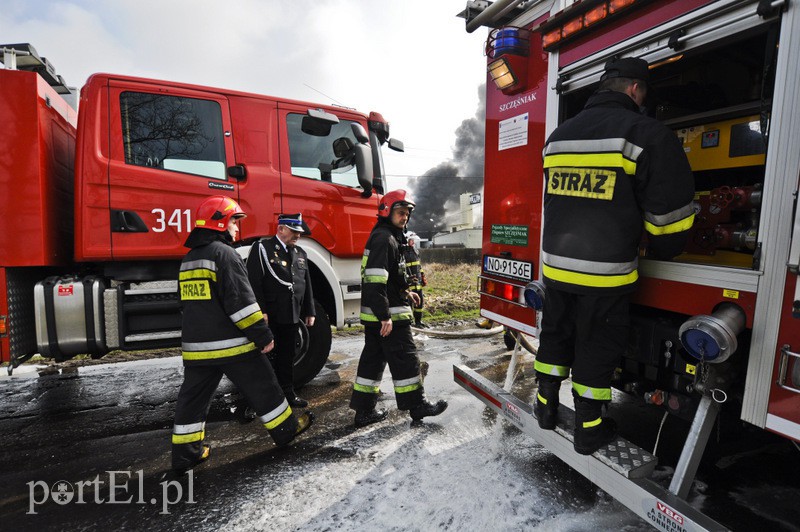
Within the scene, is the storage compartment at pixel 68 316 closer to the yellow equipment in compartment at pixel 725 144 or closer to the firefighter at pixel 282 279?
the firefighter at pixel 282 279

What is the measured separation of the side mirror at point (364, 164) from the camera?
159 inches

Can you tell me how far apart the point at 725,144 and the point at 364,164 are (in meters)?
2.71

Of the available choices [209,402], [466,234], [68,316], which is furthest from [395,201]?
[466,234]

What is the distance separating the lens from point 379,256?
10.6 feet

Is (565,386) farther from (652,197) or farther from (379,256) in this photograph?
(652,197)

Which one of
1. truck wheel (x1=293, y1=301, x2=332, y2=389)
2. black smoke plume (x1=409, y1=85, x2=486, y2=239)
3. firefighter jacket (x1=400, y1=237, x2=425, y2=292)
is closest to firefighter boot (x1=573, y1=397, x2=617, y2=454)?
firefighter jacket (x1=400, y1=237, x2=425, y2=292)

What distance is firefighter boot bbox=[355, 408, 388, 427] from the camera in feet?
11.1

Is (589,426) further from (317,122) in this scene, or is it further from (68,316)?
(68,316)

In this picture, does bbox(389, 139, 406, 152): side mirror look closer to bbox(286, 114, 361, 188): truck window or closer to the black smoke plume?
bbox(286, 114, 361, 188): truck window

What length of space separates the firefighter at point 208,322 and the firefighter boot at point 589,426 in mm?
1905

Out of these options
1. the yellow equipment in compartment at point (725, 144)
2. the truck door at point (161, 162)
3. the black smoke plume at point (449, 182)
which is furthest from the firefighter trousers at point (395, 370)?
the black smoke plume at point (449, 182)

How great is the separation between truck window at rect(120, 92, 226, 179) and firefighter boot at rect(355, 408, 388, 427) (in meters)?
2.36

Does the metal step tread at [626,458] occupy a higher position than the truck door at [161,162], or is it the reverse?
the truck door at [161,162]

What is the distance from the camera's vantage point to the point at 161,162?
372cm
